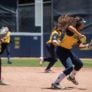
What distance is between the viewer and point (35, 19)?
2867 centimetres

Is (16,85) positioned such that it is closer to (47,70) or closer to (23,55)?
(47,70)

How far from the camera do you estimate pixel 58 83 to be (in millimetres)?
12609

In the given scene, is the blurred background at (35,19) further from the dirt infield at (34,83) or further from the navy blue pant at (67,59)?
the navy blue pant at (67,59)

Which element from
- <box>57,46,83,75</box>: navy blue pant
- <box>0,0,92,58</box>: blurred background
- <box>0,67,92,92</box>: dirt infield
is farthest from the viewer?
<box>0,0,92,58</box>: blurred background

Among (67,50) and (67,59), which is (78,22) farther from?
(67,59)

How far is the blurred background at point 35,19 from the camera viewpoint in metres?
27.2

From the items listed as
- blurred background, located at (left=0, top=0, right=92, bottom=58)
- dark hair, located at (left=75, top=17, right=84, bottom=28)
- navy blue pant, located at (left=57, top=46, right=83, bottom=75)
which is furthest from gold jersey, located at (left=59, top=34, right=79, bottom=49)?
blurred background, located at (left=0, top=0, right=92, bottom=58)

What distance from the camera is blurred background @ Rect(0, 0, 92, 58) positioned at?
27203 mm

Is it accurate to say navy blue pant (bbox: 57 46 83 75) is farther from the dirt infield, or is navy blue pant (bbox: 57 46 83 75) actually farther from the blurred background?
the blurred background

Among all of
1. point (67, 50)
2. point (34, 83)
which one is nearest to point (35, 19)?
point (34, 83)

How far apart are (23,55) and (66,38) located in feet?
55.3

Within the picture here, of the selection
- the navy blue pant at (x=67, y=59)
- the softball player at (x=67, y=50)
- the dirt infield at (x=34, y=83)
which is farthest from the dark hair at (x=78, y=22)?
the dirt infield at (x=34, y=83)

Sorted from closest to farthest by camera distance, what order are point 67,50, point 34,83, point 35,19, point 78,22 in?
point 78,22 < point 67,50 < point 34,83 < point 35,19

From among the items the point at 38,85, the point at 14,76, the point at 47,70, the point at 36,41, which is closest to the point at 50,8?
the point at 36,41
